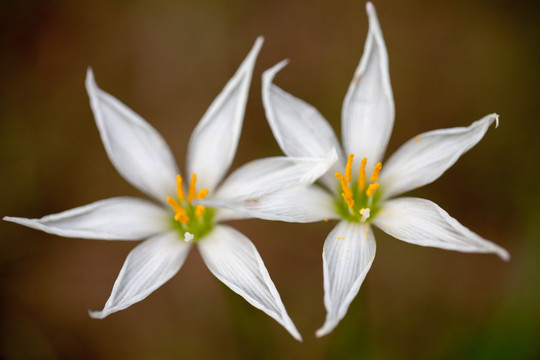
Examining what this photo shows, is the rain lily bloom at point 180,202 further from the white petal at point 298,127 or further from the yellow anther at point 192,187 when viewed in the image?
the white petal at point 298,127

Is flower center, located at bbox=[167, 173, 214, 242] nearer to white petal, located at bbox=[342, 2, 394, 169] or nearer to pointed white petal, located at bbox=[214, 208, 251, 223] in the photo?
pointed white petal, located at bbox=[214, 208, 251, 223]

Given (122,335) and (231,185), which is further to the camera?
(122,335)

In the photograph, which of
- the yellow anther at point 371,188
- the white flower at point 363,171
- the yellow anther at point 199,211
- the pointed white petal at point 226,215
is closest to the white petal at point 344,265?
the white flower at point 363,171

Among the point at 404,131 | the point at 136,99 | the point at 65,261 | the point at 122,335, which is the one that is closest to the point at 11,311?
the point at 65,261

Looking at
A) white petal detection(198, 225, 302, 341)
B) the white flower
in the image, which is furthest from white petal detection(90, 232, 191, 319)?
the white flower

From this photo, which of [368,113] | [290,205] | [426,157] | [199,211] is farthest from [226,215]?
[426,157]

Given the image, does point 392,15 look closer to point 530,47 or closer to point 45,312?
point 530,47
